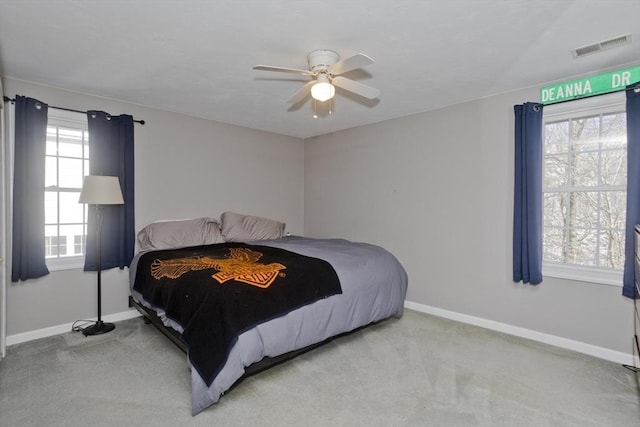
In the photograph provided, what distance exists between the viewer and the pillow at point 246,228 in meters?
4.31

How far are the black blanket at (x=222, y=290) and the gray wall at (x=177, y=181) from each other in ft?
2.44

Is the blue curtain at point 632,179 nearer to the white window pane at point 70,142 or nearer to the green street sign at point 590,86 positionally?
the green street sign at point 590,86

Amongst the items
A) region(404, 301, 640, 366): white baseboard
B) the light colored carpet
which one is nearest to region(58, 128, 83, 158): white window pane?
the light colored carpet

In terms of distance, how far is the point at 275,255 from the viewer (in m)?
3.29

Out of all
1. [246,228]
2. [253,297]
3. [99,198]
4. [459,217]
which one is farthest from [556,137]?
[99,198]

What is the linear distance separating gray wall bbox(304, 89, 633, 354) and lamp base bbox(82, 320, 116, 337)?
3.10 meters

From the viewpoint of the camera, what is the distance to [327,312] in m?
2.75

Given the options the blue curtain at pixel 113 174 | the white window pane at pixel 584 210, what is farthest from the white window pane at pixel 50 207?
the white window pane at pixel 584 210

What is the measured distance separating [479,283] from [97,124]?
436 centimetres

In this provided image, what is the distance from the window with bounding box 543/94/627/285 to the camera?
2848 mm

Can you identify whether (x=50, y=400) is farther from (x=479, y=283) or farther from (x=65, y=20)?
(x=479, y=283)

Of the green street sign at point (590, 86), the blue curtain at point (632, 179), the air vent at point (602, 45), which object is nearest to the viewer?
the air vent at point (602, 45)

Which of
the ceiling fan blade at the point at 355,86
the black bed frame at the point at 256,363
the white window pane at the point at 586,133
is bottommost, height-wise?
the black bed frame at the point at 256,363

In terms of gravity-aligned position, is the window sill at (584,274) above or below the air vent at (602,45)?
below
